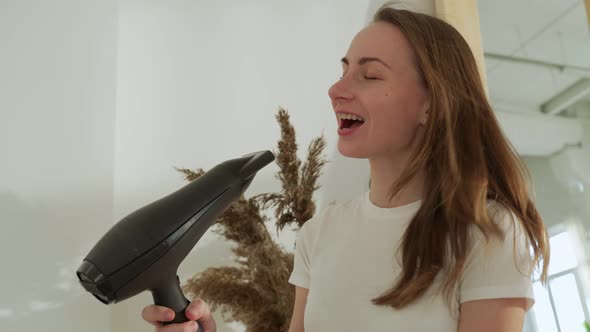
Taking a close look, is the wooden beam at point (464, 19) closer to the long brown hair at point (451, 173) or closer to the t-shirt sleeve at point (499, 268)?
the long brown hair at point (451, 173)

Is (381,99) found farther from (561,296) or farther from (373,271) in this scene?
(561,296)

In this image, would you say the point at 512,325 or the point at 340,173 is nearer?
the point at 512,325

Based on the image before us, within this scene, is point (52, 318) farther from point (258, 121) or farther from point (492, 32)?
point (492, 32)

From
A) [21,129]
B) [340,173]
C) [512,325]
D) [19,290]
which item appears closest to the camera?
[512,325]

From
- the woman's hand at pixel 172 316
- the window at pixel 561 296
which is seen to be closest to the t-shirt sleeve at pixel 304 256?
the woman's hand at pixel 172 316

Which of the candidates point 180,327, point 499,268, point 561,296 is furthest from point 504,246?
point 561,296

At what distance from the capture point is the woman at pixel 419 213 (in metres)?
0.66

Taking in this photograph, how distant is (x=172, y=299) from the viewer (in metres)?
0.64

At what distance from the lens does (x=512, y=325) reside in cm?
63

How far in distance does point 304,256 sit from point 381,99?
0.93ft

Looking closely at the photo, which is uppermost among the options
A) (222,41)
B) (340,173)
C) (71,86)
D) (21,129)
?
(222,41)

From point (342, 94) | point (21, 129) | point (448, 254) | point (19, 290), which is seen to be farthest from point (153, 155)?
point (448, 254)

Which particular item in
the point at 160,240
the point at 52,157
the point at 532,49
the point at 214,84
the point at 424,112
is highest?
the point at 214,84

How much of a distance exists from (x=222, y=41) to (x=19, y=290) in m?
0.94
